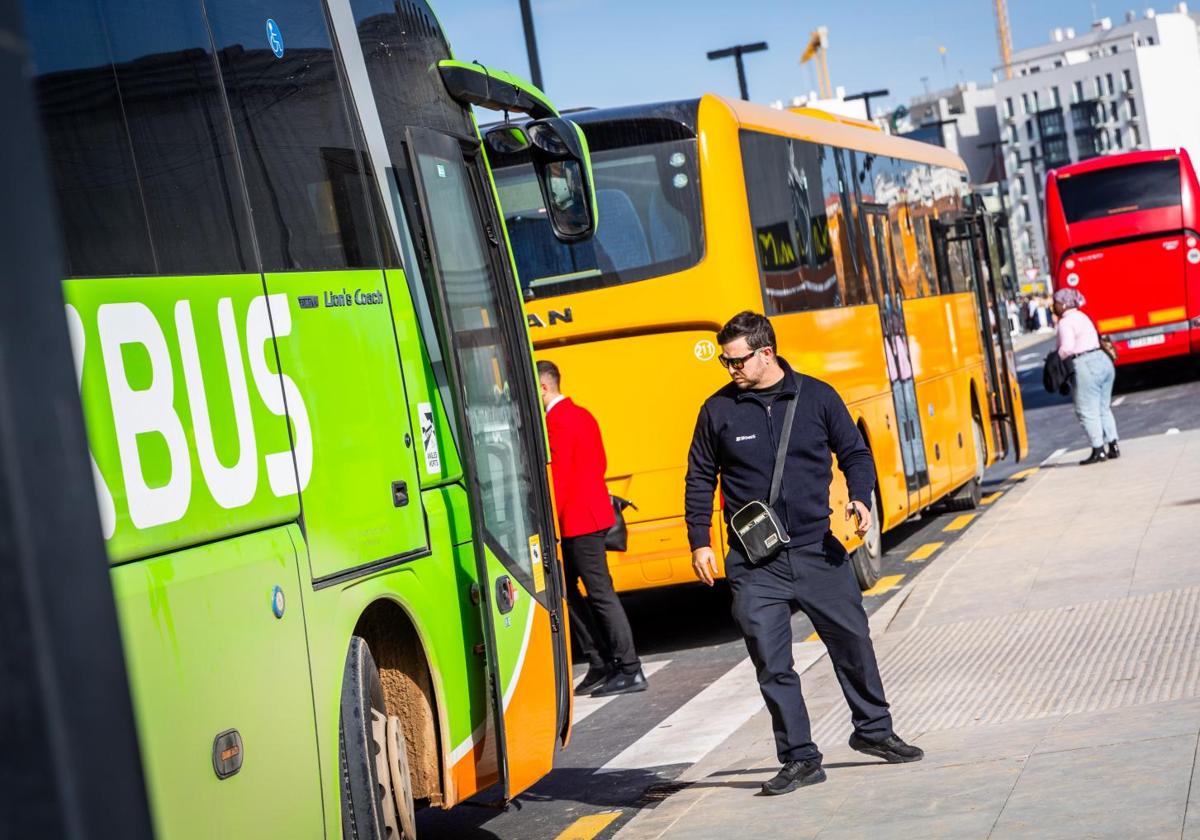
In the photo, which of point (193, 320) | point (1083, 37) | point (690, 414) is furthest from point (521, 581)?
point (1083, 37)

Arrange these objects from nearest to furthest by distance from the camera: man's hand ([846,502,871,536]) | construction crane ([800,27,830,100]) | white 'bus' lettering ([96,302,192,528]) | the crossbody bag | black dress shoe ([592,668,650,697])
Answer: white 'bus' lettering ([96,302,192,528]) → man's hand ([846,502,871,536]) → the crossbody bag → black dress shoe ([592,668,650,697]) → construction crane ([800,27,830,100])

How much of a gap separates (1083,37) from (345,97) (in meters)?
192

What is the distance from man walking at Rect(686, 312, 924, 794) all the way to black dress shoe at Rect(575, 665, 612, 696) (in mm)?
3459

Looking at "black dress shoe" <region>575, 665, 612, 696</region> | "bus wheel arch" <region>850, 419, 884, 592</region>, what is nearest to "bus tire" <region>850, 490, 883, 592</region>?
"bus wheel arch" <region>850, 419, 884, 592</region>

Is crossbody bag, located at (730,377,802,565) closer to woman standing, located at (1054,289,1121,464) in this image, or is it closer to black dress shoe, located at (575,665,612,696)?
black dress shoe, located at (575,665,612,696)

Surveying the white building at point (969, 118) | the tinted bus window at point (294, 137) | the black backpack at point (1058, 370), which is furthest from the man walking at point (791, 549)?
the white building at point (969, 118)

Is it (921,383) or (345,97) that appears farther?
(921,383)

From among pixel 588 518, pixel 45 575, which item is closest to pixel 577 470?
pixel 588 518

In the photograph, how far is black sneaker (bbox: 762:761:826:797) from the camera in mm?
6922

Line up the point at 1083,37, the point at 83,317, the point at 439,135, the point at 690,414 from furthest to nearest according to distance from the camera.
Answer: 1. the point at 1083,37
2. the point at 690,414
3. the point at 439,135
4. the point at 83,317

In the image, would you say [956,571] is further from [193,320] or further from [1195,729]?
[193,320]

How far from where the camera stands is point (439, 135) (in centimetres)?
648

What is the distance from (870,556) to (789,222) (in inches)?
110

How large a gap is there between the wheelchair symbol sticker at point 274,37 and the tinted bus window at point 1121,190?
1118 inches
